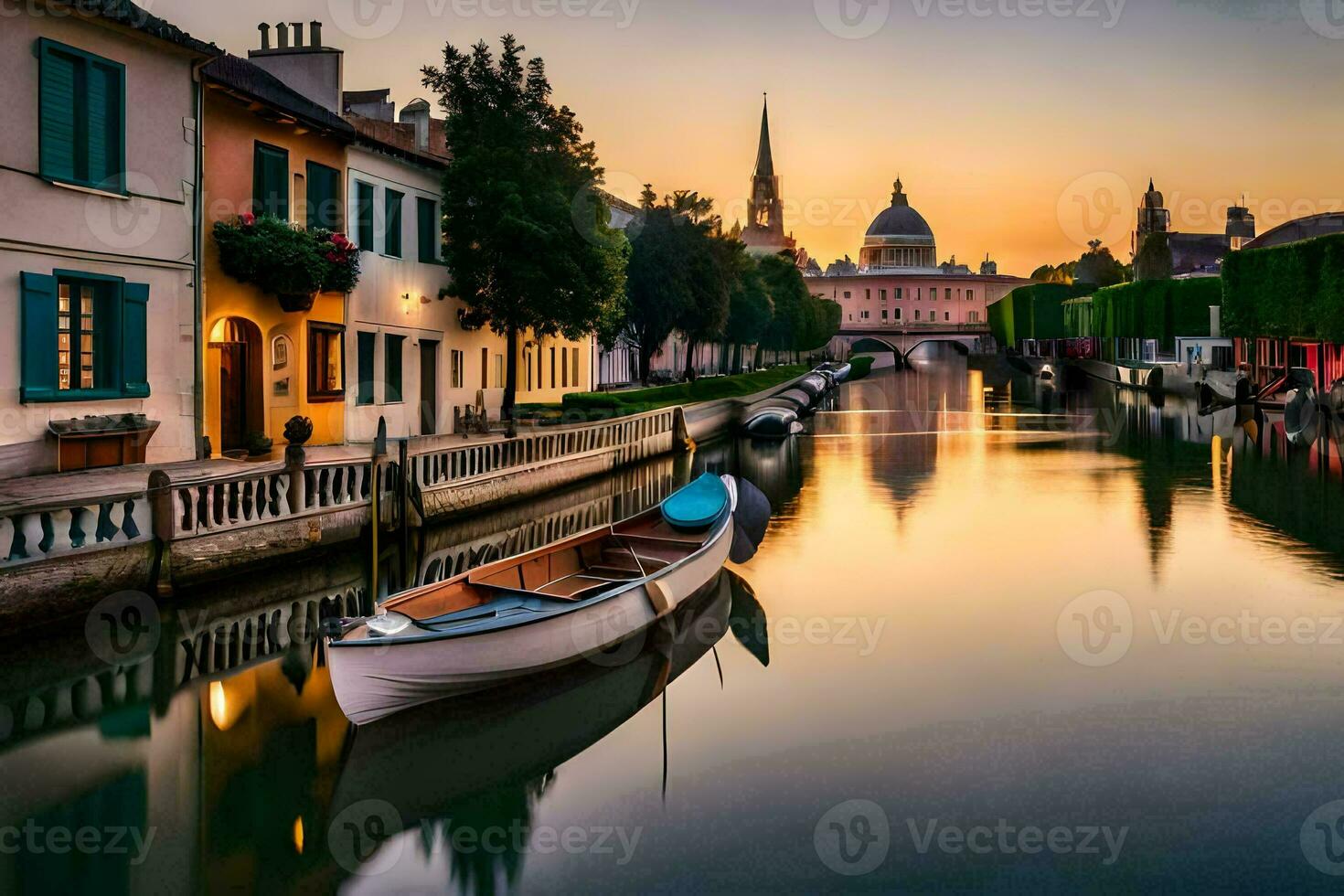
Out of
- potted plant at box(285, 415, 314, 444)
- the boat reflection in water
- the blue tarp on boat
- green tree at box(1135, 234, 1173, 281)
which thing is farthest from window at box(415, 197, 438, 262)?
green tree at box(1135, 234, 1173, 281)

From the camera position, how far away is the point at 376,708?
39.5ft

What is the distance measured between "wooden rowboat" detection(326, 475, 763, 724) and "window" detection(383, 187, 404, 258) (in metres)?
14.5

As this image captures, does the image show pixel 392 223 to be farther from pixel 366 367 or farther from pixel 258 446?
pixel 258 446

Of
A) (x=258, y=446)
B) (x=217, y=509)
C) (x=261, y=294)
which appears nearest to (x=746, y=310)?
(x=261, y=294)

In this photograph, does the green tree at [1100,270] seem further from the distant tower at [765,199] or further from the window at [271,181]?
the window at [271,181]

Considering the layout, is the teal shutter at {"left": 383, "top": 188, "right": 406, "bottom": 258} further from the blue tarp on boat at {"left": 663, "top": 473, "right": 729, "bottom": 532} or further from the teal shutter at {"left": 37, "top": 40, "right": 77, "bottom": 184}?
the blue tarp on boat at {"left": 663, "top": 473, "right": 729, "bottom": 532}

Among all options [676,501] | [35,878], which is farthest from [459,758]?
[676,501]

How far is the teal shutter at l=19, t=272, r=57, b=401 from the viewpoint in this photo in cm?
1822

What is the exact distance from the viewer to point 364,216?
29.4 metres

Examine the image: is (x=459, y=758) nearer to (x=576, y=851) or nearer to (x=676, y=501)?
(x=576, y=851)

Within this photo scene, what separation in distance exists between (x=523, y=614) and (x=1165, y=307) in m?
77.4

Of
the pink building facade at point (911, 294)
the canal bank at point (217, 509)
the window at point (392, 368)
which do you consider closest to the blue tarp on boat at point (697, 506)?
the canal bank at point (217, 509)

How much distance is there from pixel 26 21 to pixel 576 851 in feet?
49.3

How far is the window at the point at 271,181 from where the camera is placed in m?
24.7
